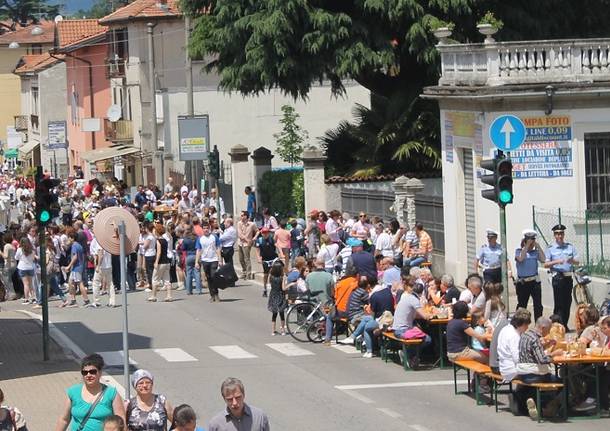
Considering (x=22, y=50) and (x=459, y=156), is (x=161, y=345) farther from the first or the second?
(x=22, y=50)

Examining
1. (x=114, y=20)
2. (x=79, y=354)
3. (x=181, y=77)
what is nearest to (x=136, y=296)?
(x=79, y=354)

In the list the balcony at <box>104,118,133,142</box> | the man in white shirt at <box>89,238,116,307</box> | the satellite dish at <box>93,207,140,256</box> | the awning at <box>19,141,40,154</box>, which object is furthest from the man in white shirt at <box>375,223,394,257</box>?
the awning at <box>19,141,40,154</box>

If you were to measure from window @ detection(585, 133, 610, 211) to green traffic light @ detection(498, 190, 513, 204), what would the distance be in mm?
8100

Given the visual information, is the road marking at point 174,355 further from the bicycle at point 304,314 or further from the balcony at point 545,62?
the balcony at point 545,62

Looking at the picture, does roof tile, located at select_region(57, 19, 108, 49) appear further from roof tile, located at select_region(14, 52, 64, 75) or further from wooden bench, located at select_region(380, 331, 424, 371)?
wooden bench, located at select_region(380, 331, 424, 371)

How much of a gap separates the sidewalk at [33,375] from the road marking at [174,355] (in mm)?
1558

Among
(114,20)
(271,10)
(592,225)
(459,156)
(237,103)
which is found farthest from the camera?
(114,20)

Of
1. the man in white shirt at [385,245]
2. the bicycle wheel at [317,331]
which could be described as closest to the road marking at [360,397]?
the bicycle wheel at [317,331]

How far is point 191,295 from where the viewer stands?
3303 centimetres

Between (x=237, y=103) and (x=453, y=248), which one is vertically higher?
(x=237, y=103)

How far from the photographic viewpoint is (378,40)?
41094 mm

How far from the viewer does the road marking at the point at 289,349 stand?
78.5ft

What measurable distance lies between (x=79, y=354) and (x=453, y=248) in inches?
392

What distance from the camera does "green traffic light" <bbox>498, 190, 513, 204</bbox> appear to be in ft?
70.5
